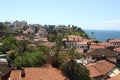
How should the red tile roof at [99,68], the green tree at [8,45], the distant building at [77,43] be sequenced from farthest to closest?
the distant building at [77,43] → the green tree at [8,45] → the red tile roof at [99,68]

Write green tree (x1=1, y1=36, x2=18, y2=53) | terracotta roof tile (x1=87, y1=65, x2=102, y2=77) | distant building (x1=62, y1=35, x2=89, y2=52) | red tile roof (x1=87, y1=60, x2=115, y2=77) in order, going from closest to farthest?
terracotta roof tile (x1=87, y1=65, x2=102, y2=77) < red tile roof (x1=87, y1=60, x2=115, y2=77) < green tree (x1=1, y1=36, x2=18, y2=53) < distant building (x1=62, y1=35, x2=89, y2=52)

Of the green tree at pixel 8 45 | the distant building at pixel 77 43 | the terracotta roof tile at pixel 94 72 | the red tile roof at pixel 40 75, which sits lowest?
the distant building at pixel 77 43

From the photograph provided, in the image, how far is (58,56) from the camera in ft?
120

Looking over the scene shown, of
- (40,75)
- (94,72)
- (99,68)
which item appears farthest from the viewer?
(99,68)

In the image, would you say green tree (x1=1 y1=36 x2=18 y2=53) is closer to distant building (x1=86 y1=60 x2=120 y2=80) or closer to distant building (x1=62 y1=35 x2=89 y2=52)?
distant building (x1=62 y1=35 x2=89 y2=52)

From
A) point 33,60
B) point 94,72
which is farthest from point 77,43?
point 33,60

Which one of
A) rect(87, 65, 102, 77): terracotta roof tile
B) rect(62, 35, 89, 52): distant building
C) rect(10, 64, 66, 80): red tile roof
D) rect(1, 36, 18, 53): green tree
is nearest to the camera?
rect(10, 64, 66, 80): red tile roof

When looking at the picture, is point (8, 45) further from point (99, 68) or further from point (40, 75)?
point (40, 75)

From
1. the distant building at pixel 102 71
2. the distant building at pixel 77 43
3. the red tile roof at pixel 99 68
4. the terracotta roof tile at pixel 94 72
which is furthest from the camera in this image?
the distant building at pixel 77 43

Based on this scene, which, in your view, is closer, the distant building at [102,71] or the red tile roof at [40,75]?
the red tile roof at [40,75]

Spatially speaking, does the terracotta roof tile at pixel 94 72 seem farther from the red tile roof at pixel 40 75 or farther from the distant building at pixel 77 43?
the distant building at pixel 77 43

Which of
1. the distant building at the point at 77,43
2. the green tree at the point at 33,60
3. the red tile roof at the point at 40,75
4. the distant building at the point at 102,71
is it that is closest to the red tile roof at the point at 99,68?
the distant building at the point at 102,71

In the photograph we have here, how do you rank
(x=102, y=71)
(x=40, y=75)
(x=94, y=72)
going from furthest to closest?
(x=102, y=71), (x=94, y=72), (x=40, y=75)

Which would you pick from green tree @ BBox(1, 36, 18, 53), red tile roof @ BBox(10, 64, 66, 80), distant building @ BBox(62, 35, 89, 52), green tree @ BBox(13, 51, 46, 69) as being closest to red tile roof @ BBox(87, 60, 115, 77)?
green tree @ BBox(13, 51, 46, 69)
